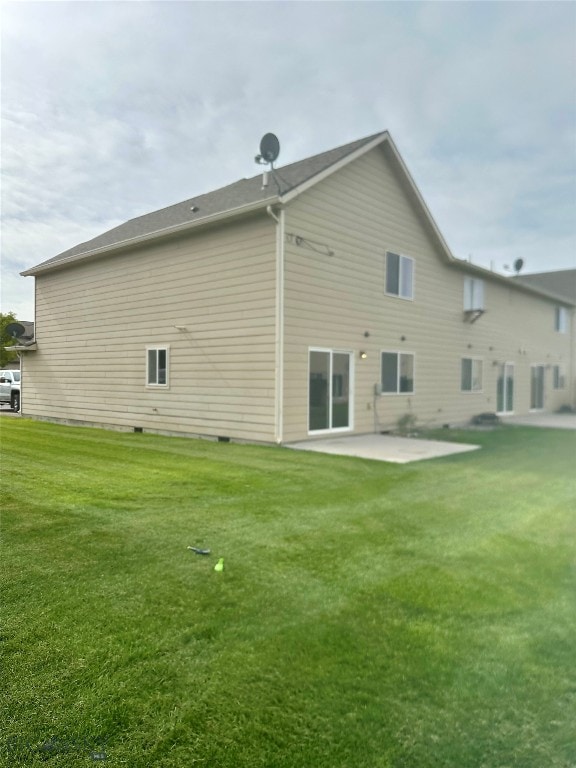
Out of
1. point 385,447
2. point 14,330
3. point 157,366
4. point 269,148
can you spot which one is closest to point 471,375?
point 385,447

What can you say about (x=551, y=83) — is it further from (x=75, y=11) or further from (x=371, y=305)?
(x=75, y=11)

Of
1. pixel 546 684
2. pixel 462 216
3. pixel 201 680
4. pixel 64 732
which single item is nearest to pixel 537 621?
pixel 546 684

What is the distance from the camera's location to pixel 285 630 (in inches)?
104

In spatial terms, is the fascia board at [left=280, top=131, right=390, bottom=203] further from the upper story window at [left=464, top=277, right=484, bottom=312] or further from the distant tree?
the distant tree

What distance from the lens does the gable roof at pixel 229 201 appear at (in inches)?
388

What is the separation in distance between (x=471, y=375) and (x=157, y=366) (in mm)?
10278

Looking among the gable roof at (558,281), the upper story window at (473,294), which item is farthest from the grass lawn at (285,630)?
the gable roof at (558,281)

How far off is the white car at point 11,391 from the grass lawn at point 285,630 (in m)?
15.7

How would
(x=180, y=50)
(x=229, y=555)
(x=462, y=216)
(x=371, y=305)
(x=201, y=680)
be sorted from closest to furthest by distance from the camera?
(x=201, y=680) < (x=229, y=555) < (x=180, y=50) < (x=371, y=305) < (x=462, y=216)

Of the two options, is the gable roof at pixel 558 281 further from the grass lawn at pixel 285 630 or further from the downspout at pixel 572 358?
the grass lawn at pixel 285 630

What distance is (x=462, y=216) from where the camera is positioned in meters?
17.5

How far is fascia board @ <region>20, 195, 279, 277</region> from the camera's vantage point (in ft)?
31.0

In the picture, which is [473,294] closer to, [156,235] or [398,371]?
[398,371]

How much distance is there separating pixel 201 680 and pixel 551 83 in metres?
11.6
